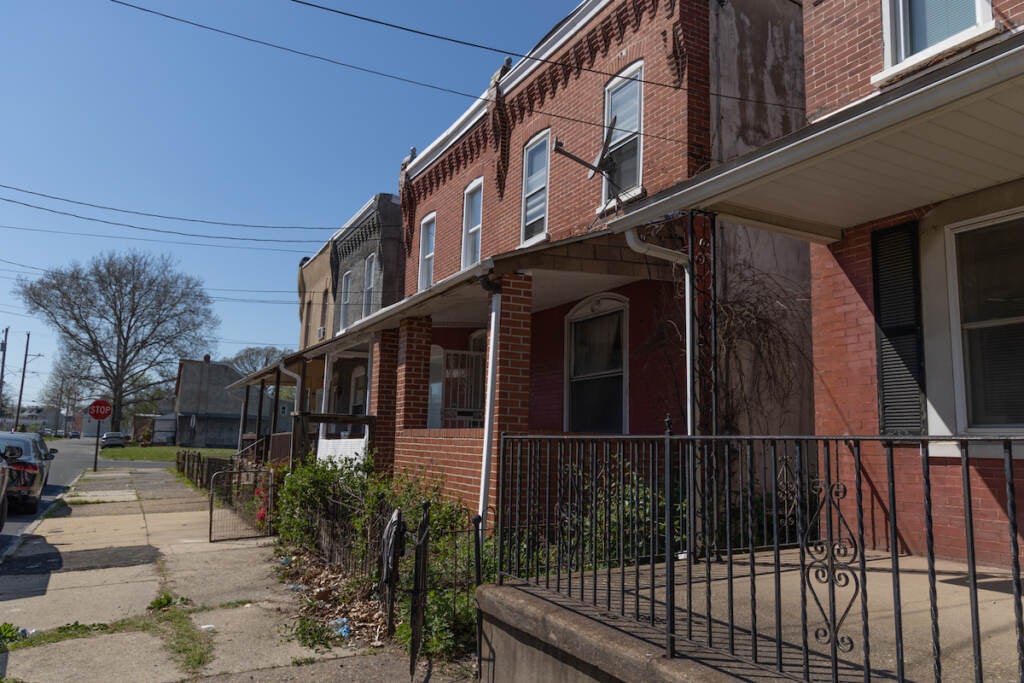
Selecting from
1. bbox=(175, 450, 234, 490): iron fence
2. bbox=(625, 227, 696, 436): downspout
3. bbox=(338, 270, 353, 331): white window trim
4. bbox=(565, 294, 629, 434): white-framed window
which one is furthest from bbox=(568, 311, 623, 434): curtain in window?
bbox=(338, 270, 353, 331): white window trim

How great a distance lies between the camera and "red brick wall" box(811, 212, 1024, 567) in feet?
17.2

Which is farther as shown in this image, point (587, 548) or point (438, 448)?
point (438, 448)

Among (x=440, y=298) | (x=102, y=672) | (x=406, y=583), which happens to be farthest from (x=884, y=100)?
(x=102, y=672)

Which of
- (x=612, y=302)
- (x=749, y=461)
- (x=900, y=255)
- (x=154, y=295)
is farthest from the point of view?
(x=154, y=295)

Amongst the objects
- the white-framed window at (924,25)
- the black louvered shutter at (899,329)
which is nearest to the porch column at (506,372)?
the black louvered shutter at (899,329)

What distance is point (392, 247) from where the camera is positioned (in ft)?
59.9

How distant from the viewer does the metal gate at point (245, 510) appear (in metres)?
11.5

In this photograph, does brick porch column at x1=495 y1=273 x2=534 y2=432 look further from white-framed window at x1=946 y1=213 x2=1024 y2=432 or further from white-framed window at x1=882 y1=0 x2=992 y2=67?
white-framed window at x1=882 y1=0 x2=992 y2=67

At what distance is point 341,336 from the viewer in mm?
12516

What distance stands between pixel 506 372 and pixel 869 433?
3.43 m

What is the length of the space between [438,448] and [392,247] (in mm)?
10394

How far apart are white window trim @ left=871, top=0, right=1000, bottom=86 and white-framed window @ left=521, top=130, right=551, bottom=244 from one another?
566cm

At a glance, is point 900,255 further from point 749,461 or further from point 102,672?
point 102,672

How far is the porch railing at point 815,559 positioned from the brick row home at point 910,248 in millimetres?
47
